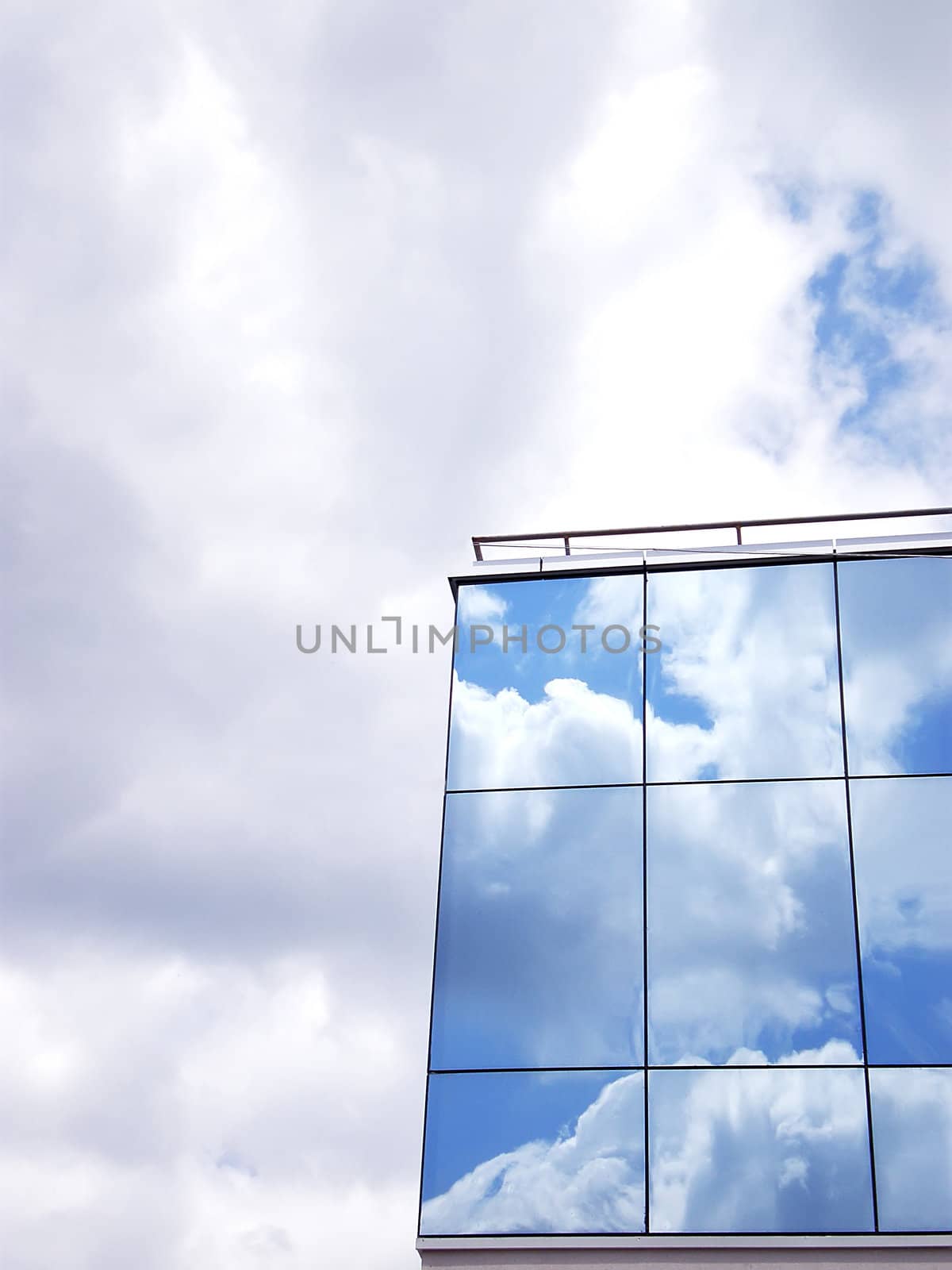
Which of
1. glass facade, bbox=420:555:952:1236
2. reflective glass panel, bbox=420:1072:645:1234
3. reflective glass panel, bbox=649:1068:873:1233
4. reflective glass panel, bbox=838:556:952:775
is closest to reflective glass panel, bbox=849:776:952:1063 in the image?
glass facade, bbox=420:555:952:1236

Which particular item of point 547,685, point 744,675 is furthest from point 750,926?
point 547,685

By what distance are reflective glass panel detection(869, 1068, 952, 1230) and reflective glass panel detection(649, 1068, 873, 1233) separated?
19 cm

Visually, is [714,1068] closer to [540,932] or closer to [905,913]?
[540,932]

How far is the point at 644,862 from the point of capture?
18125 millimetres

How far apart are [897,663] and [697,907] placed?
4.20 m

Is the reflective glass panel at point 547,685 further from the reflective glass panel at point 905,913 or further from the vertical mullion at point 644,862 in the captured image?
the reflective glass panel at point 905,913

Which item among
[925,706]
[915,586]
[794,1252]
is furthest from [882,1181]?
[915,586]

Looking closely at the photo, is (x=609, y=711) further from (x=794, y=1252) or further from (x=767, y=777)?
(x=794, y=1252)

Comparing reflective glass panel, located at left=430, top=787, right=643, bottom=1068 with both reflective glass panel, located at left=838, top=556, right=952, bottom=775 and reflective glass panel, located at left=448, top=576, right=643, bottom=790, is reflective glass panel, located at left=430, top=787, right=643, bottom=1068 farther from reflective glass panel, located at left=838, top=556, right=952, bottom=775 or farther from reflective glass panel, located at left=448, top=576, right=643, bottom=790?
reflective glass panel, located at left=838, top=556, right=952, bottom=775

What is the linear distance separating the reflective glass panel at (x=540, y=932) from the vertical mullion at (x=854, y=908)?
8.31ft

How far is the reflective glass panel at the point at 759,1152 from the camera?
1587cm

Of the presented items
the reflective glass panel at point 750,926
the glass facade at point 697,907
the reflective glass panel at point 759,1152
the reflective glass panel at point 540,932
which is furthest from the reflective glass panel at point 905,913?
the reflective glass panel at point 540,932

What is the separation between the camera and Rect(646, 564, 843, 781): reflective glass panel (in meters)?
18.6

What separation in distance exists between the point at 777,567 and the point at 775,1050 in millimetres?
6615
